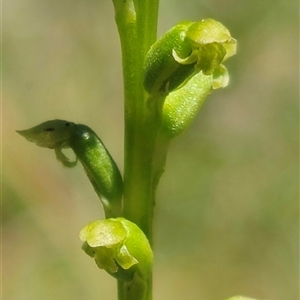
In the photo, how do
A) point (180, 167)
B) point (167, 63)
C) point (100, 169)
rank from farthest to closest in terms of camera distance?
point (180, 167) → point (100, 169) → point (167, 63)

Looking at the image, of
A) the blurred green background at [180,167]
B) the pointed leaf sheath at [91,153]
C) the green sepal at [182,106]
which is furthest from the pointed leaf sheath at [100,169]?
the blurred green background at [180,167]

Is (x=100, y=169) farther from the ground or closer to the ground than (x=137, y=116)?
closer to the ground

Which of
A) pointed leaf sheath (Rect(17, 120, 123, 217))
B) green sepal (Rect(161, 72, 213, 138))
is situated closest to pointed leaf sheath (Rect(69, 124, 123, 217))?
pointed leaf sheath (Rect(17, 120, 123, 217))

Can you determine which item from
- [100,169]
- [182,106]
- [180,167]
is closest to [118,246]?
[100,169]

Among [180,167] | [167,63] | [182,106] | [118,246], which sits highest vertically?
[167,63]

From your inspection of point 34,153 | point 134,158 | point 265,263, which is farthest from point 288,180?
point 134,158

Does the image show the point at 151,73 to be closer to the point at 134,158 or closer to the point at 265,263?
the point at 134,158

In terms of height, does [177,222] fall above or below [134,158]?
below

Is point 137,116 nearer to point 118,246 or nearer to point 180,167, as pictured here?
point 118,246
